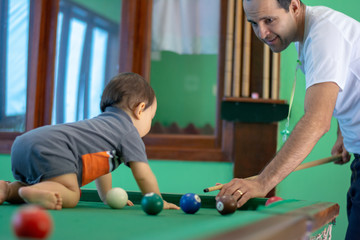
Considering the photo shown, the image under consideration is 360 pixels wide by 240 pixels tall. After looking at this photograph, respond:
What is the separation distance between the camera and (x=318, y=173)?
2947mm

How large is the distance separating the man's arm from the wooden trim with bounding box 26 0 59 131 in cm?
223

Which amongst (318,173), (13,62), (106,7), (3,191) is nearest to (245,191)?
(3,191)

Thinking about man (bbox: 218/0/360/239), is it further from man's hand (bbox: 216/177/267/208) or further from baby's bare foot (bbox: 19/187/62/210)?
baby's bare foot (bbox: 19/187/62/210)

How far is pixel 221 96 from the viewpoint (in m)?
3.19

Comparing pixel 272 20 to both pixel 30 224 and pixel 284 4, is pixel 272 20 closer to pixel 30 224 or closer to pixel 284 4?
pixel 284 4

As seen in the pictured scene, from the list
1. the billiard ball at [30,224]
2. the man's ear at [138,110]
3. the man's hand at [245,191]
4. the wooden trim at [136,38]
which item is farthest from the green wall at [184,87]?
the billiard ball at [30,224]

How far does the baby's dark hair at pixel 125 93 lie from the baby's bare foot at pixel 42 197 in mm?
583

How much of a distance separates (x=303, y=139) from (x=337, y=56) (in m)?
0.32

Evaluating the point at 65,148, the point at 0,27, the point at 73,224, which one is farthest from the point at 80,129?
the point at 0,27

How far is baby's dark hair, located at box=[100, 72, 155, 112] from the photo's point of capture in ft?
6.03

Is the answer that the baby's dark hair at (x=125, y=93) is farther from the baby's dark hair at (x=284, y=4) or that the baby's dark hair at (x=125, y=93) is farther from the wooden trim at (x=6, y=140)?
the wooden trim at (x=6, y=140)

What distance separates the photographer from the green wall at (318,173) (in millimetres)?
2896

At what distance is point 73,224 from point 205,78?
243 cm

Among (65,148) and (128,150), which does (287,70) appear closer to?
(128,150)
